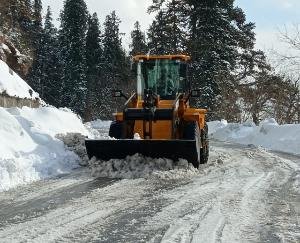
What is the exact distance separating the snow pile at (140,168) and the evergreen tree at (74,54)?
167ft

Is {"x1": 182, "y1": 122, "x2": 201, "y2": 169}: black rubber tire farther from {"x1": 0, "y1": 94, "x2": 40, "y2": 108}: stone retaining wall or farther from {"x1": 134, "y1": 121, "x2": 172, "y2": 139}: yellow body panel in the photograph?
{"x1": 0, "y1": 94, "x2": 40, "y2": 108}: stone retaining wall

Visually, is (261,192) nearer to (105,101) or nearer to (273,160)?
(273,160)

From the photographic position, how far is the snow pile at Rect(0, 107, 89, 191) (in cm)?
866

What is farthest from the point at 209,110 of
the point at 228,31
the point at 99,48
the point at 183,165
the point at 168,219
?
the point at 99,48

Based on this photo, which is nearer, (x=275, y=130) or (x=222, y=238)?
(x=222, y=238)

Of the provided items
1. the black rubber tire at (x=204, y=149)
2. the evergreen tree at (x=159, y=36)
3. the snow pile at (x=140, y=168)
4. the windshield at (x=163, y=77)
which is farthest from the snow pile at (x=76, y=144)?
the evergreen tree at (x=159, y=36)

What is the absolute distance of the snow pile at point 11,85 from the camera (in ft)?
60.6

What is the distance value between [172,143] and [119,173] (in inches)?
44.3

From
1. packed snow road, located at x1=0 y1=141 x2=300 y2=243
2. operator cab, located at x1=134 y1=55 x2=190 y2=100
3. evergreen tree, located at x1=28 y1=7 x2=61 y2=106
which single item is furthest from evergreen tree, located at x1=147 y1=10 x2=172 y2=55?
packed snow road, located at x1=0 y1=141 x2=300 y2=243

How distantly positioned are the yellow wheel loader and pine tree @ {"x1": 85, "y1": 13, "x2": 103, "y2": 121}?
50.9 metres

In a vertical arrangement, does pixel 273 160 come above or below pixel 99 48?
below

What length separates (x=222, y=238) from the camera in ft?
16.6

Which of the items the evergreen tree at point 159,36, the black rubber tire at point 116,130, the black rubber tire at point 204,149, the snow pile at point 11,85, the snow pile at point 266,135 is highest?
the evergreen tree at point 159,36

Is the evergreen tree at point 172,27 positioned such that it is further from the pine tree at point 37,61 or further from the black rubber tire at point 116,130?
the black rubber tire at point 116,130
